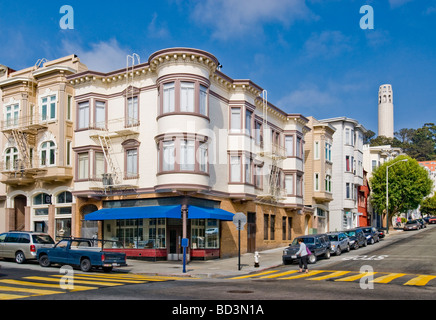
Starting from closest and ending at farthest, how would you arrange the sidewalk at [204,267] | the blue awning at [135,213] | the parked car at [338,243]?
the sidewalk at [204,267] → the blue awning at [135,213] → the parked car at [338,243]

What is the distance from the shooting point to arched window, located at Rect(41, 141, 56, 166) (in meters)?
35.4

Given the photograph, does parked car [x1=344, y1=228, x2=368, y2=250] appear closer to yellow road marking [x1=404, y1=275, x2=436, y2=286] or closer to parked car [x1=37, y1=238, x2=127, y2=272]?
yellow road marking [x1=404, y1=275, x2=436, y2=286]

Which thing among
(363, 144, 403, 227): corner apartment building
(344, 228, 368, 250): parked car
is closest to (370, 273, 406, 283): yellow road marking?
(344, 228, 368, 250): parked car

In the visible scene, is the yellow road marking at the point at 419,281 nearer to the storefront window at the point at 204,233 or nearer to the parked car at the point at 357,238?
the storefront window at the point at 204,233

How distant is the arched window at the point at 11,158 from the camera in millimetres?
37312

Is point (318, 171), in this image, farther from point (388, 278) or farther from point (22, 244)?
point (22, 244)

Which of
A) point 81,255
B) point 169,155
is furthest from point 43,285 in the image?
point 169,155

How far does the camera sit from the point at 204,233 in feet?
103

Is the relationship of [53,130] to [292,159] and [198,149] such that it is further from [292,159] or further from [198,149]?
[292,159]

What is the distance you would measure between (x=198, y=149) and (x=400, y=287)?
15.7 metres

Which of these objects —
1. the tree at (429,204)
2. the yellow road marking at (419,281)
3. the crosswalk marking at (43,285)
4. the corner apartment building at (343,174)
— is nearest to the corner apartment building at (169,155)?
the crosswalk marking at (43,285)

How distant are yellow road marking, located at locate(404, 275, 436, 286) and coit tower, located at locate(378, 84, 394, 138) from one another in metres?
155

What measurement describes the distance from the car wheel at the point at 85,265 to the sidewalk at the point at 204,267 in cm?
234

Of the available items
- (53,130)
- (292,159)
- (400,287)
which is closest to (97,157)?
(53,130)
